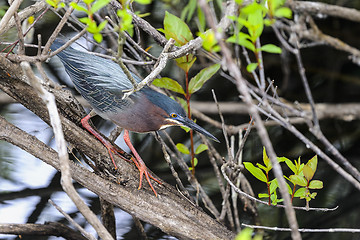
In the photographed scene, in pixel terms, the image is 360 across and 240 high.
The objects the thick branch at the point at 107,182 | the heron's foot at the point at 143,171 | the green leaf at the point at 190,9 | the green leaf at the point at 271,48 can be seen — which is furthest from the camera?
the green leaf at the point at 190,9

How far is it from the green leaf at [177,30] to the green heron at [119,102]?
284mm

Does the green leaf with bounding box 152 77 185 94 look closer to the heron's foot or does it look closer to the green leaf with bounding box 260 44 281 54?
the heron's foot

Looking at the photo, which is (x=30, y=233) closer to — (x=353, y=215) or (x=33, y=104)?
(x=33, y=104)

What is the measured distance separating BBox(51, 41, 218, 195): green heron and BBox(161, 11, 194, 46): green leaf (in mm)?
284

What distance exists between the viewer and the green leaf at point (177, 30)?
2.17 metres

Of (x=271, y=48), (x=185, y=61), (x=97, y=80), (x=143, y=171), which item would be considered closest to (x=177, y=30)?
(x=185, y=61)

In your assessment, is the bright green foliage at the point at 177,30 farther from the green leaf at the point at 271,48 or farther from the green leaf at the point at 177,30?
the green leaf at the point at 271,48

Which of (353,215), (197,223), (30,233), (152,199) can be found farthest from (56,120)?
(353,215)

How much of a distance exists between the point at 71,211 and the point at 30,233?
1.74 ft

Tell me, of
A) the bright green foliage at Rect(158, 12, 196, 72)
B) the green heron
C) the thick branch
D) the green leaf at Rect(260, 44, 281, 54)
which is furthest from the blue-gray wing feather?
the green leaf at Rect(260, 44, 281, 54)

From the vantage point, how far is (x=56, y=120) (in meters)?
1.51

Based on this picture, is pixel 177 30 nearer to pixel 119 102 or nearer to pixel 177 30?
pixel 177 30

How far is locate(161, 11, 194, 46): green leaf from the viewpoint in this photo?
85.3 inches

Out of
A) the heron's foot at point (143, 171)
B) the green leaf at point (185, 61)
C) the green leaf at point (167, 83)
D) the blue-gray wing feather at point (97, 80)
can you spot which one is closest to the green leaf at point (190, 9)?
the green leaf at point (185, 61)
